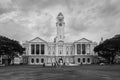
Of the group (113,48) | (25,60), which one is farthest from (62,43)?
(113,48)

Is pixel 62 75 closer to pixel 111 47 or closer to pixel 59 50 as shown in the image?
pixel 111 47

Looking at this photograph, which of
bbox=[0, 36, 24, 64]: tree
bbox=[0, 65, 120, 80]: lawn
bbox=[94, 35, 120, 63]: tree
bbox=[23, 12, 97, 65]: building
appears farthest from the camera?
bbox=[23, 12, 97, 65]: building

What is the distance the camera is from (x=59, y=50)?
130 metres

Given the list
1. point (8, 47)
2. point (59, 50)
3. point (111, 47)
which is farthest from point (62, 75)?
point (59, 50)

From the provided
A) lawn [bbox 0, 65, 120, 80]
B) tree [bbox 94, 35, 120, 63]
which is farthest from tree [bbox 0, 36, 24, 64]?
lawn [bbox 0, 65, 120, 80]

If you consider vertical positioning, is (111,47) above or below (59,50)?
above

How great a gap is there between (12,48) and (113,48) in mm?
43385

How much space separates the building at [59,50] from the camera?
12606cm

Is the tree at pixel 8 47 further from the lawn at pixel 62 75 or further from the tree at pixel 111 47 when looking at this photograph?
the lawn at pixel 62 75

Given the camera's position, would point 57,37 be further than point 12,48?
Yes

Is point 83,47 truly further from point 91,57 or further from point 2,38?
point 2,38

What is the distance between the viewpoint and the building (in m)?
126

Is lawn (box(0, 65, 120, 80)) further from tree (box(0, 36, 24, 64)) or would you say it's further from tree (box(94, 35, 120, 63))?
tree (box(94, 35, 120, 63))

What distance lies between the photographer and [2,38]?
92.1 m
